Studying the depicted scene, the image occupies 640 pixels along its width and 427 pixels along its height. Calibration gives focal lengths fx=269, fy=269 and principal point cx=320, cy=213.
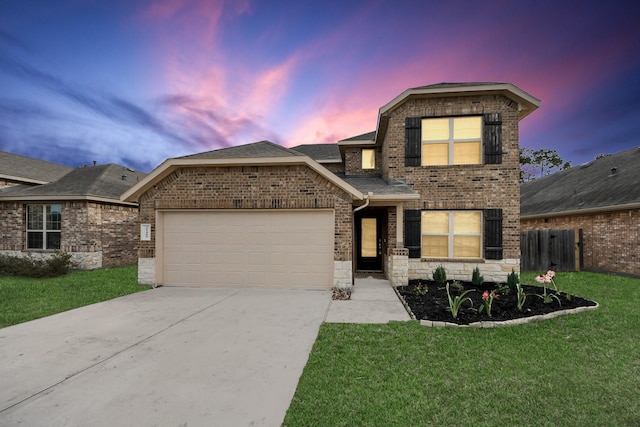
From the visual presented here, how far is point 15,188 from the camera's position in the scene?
41.3 feet

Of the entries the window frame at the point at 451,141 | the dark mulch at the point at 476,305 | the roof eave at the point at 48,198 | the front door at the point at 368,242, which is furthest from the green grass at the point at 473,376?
the roof eave at the point at 48,198

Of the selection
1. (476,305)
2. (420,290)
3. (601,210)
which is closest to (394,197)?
(420,290)

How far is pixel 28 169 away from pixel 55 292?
11672 millimetres

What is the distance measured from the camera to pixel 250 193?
7855mm

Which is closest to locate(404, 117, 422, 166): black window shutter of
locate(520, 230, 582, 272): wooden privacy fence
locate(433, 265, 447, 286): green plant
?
locate(433, 265, 447, 286): green plant

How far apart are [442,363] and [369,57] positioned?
12.4 meters

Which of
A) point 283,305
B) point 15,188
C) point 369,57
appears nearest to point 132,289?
point 283,305

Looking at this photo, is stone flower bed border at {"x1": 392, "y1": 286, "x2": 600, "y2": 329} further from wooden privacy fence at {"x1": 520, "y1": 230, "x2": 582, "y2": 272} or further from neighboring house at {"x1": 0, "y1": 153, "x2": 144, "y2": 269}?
neighboring house at {"x1": 0, "y1": 153, "x2": 144, "y2": 269}

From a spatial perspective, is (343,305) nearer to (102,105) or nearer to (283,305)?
(283,305)

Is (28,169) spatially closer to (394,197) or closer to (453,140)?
(394,197)

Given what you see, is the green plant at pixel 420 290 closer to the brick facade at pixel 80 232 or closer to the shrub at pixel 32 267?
the shrub at pixel 32 267

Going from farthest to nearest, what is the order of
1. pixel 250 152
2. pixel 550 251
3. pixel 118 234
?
pixel 118 234
pixel 550 251
pixel 250 152

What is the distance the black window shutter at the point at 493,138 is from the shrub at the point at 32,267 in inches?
608

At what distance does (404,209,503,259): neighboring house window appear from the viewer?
8789 mm
